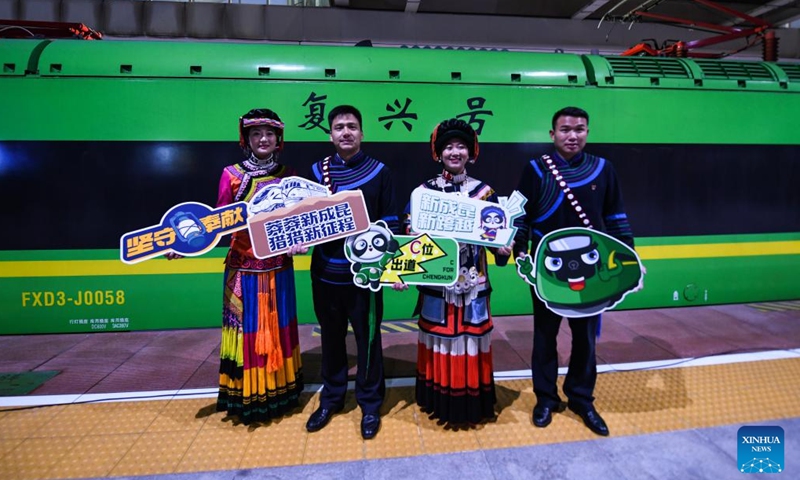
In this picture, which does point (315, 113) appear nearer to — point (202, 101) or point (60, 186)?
point (202, 101)

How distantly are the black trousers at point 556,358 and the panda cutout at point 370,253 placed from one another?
0.86 meters

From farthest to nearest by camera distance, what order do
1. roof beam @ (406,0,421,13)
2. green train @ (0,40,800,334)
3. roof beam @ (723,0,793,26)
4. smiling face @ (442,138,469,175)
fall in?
roof beam @ (723,0,793,26) < roof beam @ (406,0,421,13) < green train @ (0,40,800,334) < smiling face @ (442,138,469,175)

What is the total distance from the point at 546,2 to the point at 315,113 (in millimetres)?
6143

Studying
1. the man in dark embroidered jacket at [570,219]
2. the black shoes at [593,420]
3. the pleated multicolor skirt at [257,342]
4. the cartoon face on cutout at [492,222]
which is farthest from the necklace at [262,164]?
the black shoes at [593,420]

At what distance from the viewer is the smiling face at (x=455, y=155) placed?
199 cm

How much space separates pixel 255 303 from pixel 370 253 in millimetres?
721

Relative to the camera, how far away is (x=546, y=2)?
725 cm

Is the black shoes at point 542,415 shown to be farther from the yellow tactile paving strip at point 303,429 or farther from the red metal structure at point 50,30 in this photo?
the red metal structure at point 50,30

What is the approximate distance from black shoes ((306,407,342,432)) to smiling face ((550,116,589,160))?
1849mm

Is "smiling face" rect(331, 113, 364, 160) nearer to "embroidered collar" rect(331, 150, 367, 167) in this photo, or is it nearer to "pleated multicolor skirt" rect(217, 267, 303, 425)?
"embroidered collar" rect(331, 150, 367, 167)

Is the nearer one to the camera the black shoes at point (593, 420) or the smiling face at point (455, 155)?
the smiling face at point (455, 155)

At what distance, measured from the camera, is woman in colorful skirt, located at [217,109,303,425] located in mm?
2104

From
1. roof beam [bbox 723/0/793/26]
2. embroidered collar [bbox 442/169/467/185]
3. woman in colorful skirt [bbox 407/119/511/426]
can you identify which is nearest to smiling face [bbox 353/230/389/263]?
woman in colorful skirt [bbox 407/119/511/426]

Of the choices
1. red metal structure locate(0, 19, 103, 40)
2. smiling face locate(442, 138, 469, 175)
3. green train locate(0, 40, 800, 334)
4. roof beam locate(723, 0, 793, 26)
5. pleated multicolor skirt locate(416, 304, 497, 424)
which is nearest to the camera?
smiling face locate(442, 138, 469, 175)
